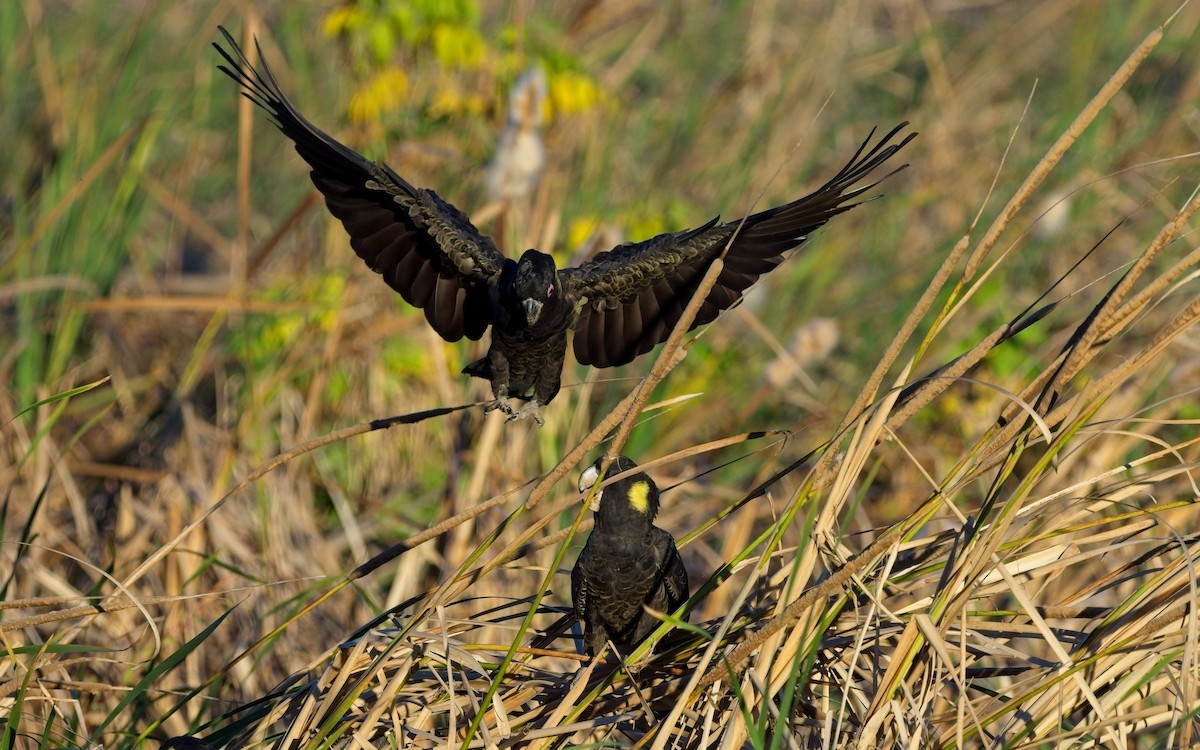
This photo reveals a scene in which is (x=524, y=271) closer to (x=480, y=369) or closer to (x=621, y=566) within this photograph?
(x=480, y=369)

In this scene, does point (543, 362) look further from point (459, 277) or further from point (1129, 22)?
point (1129, 22)

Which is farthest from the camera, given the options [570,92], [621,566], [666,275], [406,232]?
[570,92]

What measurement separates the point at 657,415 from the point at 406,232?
3.31ft

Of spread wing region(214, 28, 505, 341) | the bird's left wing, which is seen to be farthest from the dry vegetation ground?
spread wing region(214, 28, 505, 341)

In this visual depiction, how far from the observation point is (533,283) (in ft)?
8.64

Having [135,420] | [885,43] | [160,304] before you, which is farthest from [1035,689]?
[885,43]

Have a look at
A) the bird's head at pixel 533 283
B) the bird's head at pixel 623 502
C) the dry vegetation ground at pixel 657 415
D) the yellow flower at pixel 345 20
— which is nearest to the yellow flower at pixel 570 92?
the dry vegetation ground at pixel 657 415

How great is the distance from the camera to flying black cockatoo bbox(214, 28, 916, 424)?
2670 millimetres

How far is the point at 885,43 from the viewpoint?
297 inches

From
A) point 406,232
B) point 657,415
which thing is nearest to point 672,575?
point 657,415

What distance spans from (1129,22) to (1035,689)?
5507 mm

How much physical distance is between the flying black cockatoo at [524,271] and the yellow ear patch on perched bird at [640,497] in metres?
0.43

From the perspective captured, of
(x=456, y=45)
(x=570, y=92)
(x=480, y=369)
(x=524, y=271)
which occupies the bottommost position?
(x=480, y=369)

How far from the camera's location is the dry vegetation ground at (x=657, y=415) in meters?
2.04
